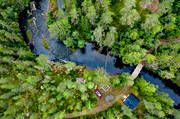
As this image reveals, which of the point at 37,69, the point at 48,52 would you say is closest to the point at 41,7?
the point at 48,52

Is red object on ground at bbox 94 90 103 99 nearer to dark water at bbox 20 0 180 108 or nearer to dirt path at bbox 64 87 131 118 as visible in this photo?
dirt path at bbox 64 87 131 118

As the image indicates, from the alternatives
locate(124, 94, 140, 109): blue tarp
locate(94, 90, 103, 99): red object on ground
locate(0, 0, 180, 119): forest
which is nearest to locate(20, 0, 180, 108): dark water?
locate(0, 0, 180, 119): forest

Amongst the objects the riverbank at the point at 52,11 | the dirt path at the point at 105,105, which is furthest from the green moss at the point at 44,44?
the dirt path at the point at 105,105

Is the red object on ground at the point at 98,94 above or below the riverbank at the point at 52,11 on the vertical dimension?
below

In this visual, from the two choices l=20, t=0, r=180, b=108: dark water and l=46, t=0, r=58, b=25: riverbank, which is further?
l=46, t=0, r=58, b=25: riverbank

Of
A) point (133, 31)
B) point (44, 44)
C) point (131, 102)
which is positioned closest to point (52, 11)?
point (44, 44)

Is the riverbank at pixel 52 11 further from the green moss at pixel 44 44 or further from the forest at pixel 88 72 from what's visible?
the forest at pixel 88 72
